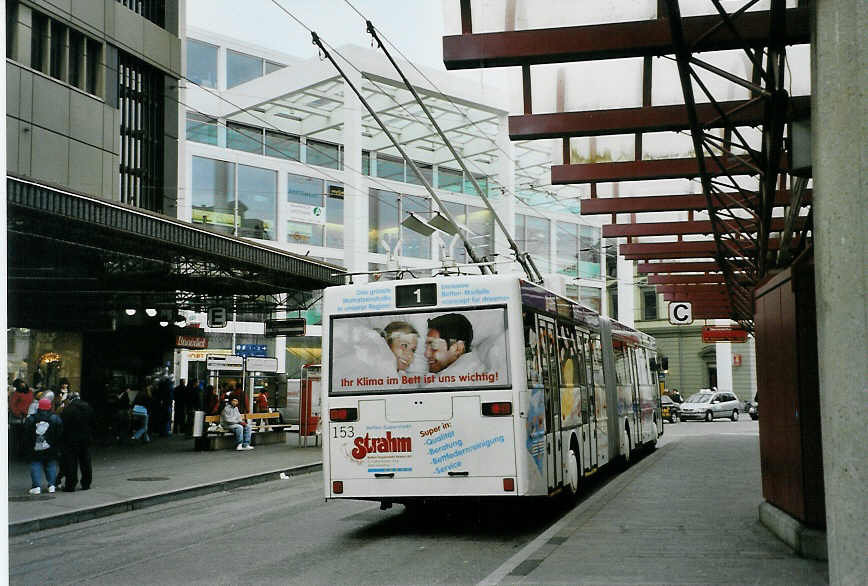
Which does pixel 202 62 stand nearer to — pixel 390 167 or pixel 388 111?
pixel 390 167

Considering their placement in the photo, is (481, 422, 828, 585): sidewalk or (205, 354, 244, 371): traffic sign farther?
(205, 354, 244, 371): traffic sign

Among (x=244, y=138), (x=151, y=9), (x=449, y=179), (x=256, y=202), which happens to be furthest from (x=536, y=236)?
(x=151, y=9)

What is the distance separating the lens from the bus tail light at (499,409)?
11.2 metres

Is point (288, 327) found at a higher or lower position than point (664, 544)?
higher

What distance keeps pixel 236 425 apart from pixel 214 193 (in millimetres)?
21121

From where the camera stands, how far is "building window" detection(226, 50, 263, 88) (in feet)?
178

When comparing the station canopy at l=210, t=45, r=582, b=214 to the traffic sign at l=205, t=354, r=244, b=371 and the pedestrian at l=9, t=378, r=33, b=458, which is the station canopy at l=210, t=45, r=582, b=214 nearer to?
the traffic sign at l=205, t=354, r=244, b=371

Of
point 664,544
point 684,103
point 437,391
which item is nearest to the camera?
point 664,544

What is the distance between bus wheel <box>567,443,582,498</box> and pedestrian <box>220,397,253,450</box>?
1412 centimetres

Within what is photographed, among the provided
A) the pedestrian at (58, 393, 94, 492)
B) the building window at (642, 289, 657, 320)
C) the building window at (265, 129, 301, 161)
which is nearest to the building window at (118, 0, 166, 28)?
the pedestrian at (58, 393, 94, 492)

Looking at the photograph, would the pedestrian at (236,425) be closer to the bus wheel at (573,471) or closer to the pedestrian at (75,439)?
the pedestrian at (75,439)

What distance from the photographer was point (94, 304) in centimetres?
2861

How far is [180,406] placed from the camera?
32.9 m

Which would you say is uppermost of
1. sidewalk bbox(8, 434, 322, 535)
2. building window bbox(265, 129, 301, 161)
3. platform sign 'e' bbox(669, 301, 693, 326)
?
building window bbox(265, 129, 301, 161)
